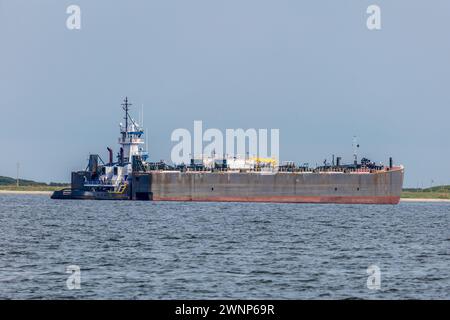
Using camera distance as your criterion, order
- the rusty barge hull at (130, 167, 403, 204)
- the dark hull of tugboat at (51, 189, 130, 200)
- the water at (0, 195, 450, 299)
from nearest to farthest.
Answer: the water at (0, 195, 450, 299)
the rusty barge hull at (130, 167, 403, 204)
the dark hull of tugboat at (51, 189, 130, 200)

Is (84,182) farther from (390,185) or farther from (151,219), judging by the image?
(151,219)

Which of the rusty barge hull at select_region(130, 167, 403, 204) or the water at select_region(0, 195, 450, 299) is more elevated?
the rusty barge hull at select_region(130, 167, 403, 204)

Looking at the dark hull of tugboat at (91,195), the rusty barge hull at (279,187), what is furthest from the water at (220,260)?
the dark hull of tugboat at (91,195)

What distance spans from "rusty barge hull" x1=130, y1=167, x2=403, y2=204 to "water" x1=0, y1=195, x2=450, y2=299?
182 feet

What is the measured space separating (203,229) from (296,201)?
63.4 meters

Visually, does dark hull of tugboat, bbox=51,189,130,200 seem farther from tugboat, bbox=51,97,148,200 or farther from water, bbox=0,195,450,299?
water, bbox=0,195,450,299

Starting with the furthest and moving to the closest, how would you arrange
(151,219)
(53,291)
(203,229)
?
Answer: (151,219), (203,229), (53,291)

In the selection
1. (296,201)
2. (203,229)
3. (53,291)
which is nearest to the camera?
(53,291)

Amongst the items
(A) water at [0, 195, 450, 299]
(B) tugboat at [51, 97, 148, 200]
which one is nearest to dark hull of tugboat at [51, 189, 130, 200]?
(B) tugboat at [51, 97, 148, 200]

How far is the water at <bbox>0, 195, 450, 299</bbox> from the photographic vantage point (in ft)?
99.9

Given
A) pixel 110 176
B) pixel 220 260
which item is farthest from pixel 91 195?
pixel 220 260

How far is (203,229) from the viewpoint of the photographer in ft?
200
